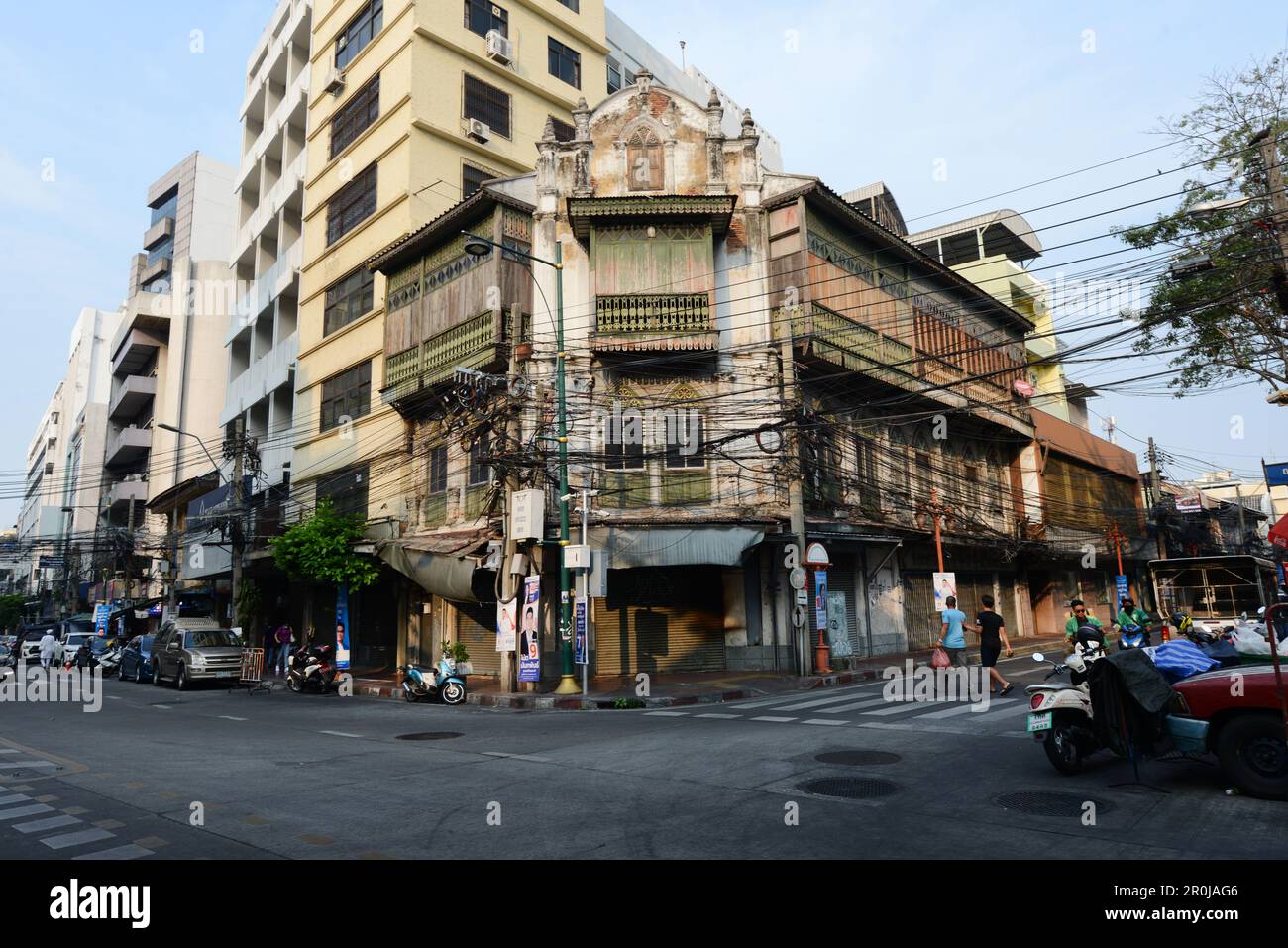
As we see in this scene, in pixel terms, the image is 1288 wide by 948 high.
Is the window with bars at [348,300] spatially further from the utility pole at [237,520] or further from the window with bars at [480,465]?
the window with bars at [480,465]

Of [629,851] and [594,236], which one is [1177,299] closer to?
[594,236]

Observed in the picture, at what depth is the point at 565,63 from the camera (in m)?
33.2

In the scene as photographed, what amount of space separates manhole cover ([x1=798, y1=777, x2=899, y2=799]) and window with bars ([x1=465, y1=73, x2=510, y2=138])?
28012mm

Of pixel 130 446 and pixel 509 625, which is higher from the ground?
pixel 130 446

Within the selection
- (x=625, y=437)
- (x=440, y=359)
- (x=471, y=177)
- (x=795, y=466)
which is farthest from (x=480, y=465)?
(x=471, y=177)

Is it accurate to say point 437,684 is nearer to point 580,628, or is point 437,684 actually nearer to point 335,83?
point 580,628

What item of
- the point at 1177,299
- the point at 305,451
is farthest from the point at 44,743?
the point at 1177,299

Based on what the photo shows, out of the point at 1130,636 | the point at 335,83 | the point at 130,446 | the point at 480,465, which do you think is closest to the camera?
the point at 1130,636

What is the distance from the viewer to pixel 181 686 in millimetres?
23266

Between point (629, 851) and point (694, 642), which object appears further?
point (694, 642)

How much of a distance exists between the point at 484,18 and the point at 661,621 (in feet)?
78.3

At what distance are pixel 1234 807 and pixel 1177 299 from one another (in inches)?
606

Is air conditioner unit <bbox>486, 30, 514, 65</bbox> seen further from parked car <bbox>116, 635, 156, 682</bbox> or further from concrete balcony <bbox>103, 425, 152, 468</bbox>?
concrete balcony <bbox>103, 425, 152, 468</bbox>

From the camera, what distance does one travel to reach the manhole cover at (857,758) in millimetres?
8477
